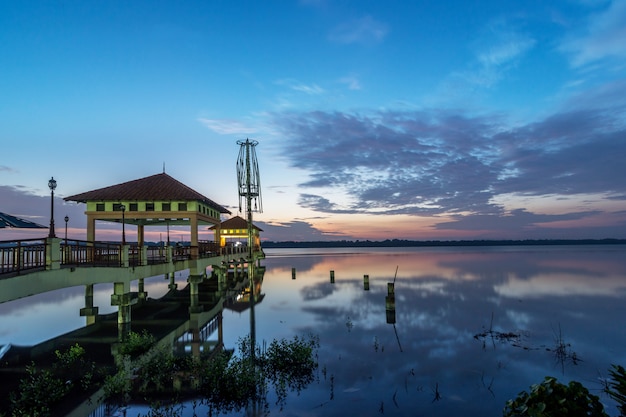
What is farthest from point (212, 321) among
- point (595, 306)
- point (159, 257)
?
point (595, 306)

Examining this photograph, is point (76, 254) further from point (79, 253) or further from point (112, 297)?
point (112, 297)

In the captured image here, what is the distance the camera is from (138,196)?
2847 cm

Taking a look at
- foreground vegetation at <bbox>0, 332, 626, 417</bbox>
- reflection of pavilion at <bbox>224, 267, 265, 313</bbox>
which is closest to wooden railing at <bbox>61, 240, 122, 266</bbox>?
foreground vegetation at <bbox>0, 332, 626, 417</bbox>

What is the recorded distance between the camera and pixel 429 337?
71.6 feet

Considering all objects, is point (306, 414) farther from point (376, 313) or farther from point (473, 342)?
point (376, 313)

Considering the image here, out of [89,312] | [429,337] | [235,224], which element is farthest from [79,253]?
[235,224]

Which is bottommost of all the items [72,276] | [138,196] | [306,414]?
[306,414]

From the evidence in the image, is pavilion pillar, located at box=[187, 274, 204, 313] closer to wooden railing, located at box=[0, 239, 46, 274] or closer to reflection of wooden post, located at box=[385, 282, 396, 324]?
wooden railing, located at box=[0, 239, 46, 274]

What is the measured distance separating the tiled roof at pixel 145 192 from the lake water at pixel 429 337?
9037 millimetres

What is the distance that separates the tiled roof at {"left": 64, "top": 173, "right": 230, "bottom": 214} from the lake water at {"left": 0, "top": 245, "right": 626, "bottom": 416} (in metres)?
9.04

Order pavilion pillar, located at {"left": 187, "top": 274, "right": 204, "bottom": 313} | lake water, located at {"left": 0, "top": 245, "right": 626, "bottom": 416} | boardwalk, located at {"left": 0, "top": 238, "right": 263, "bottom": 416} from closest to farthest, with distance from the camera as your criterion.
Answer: lake water, located at {"left": 0, "top": 245, "right": 626, "bottom": 416}
boardwalk, located at {"left": 0, "top": 238, "right": 263, "bottom": 416}
pavilion pillar, located at {"left": 187, "top": 274, "right": 204, "bottom": 313}

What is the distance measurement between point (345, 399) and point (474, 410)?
3.99 m

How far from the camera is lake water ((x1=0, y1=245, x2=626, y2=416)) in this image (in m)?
12.6

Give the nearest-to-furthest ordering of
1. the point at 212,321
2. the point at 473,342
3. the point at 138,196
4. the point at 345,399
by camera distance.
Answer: the point at 345,399 < the point at 473,342 < the point at 212,321 < the point at 138,196
